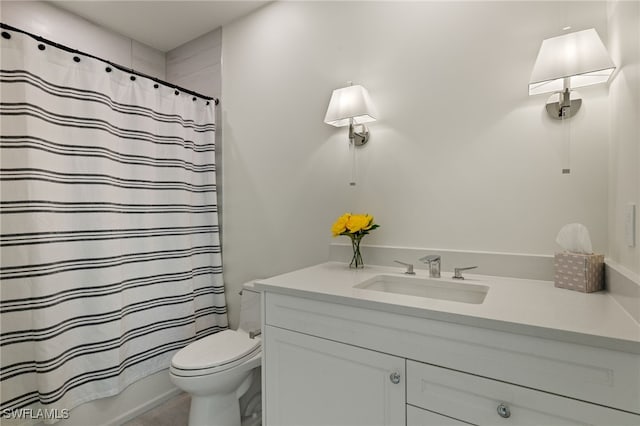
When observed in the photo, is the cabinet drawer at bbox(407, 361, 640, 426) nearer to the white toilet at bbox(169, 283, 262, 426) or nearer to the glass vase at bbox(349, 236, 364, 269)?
the glass vase at bbox(349, 236, 364, 269)

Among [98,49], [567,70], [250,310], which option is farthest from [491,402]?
[98,49]

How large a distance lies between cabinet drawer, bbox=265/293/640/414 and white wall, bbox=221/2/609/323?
0.62m

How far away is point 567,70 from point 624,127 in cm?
26

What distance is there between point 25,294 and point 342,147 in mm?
1655

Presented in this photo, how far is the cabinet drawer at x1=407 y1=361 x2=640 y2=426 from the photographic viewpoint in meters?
0.73

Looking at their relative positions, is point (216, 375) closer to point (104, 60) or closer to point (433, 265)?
point (433, 265)

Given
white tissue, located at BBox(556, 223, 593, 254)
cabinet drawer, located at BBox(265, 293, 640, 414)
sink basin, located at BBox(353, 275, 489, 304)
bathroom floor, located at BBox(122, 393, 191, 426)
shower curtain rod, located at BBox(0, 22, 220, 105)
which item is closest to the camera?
cabinet drawer, located at BBox(265, 293, 640, 414)

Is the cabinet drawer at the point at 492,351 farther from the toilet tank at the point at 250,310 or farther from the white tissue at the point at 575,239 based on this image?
the toilet tank at the point at 250,310

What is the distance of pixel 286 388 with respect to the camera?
1184mm

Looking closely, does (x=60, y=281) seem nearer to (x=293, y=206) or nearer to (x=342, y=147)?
(x=293, y=206)

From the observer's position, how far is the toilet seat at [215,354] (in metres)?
1.46

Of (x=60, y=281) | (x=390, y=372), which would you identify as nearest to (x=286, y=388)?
(x=390, y=372)

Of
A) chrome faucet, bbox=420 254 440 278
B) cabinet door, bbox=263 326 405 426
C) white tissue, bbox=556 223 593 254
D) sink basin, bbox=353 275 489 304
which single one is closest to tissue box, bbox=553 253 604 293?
white tissue, bbox=556 223 593 254

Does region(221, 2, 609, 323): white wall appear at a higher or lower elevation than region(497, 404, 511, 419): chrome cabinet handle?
higher
